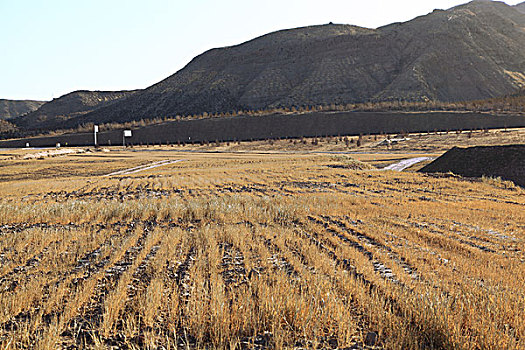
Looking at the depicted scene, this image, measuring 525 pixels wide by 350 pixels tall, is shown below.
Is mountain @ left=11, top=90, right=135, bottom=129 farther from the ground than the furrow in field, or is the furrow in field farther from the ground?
mountain @ left=11, top=90, right=135, bottom=129

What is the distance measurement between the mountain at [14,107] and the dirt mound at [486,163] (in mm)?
200296

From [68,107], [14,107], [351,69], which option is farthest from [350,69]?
[14,107]

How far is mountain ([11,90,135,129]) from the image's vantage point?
123312 mm

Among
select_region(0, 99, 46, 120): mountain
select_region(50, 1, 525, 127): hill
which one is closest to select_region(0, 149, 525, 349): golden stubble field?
select_region(50, 1, 525, 127): hill

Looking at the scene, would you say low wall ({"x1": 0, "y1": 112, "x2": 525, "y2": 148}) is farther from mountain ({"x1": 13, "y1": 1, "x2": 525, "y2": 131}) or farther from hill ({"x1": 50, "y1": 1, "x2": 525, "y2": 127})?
mountain ({"x1": 13, "y1": 1, "x2": 525, "y2": 131})

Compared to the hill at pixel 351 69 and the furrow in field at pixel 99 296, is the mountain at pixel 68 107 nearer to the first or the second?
the hill at pixel 351 69

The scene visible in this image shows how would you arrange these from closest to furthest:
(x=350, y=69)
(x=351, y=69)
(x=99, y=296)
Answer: (x=99, y=296)
(x=351, y=69)
(x=350, y=69)

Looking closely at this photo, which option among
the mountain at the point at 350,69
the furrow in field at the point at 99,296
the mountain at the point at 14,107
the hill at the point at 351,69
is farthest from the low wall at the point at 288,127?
the mountain at the point at 14,107

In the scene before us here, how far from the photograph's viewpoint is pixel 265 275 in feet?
17.3

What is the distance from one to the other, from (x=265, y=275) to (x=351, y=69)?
86.5 m

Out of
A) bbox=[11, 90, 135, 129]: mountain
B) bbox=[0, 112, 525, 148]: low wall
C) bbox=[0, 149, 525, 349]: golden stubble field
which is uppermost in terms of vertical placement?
bbox=[11, 90, 135, 129]: mountain

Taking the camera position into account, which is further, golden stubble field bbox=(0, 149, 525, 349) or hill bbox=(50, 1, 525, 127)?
hill bbox=(50, 1, 525, 127)

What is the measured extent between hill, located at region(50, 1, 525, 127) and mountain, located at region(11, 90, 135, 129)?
25.7 meters

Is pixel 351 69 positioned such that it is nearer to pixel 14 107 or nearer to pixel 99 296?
pixel 99 296
